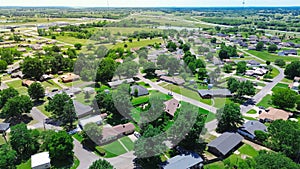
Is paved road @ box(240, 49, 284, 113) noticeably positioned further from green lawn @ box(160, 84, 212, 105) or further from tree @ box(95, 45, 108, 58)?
tree @ box(95, 45, 108, 58)

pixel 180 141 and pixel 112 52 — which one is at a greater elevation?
pixel 112 52

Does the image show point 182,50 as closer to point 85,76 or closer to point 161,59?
point 161,59

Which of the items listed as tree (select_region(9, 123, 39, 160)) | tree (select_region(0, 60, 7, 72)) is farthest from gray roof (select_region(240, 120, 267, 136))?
tree (select_region(0, 60, 7, 72))

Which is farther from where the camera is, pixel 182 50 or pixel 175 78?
pixel 182 50

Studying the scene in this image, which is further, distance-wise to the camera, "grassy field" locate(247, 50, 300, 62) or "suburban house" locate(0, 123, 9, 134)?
"grassy field" locate(247, 50, 300, 62)

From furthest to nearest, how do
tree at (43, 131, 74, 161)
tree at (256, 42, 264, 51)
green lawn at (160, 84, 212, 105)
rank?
tree at (256, 42, 264, 51), green lawn at (160, 84, 212, 105), tree at (43, 131, 74, 161)

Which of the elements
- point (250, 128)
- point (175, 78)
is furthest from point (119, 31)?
point (250, 128)
